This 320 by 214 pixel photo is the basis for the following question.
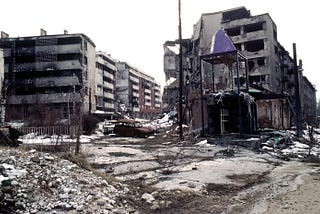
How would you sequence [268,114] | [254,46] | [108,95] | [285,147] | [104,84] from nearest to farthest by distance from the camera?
[285,147], [268,114], [254,46], [104,84], [108,95]

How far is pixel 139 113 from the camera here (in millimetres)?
91812

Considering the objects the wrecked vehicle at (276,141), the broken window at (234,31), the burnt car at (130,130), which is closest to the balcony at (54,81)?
the burnt car at (130,130)

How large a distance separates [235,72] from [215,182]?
33.0 m

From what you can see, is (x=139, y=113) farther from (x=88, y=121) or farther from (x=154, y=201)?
(x=154, y=201)

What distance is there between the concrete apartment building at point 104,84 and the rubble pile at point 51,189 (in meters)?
46.1

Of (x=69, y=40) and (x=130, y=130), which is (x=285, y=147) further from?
(x=69, y=40)

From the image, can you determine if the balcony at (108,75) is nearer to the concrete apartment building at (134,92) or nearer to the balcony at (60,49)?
the concrete apartment building at (134,92)

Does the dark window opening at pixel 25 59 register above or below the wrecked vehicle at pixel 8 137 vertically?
above

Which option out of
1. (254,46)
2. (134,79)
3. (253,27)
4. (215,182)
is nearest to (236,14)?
(253,27)

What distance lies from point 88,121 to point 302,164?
69.5 feet

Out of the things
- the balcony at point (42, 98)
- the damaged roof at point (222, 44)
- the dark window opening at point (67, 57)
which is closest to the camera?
the damaged roof at point (222, 44)

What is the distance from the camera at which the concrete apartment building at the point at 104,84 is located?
5788cm

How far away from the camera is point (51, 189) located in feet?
20.5

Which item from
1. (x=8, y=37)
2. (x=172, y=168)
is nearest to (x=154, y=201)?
(x=172, y=168)
